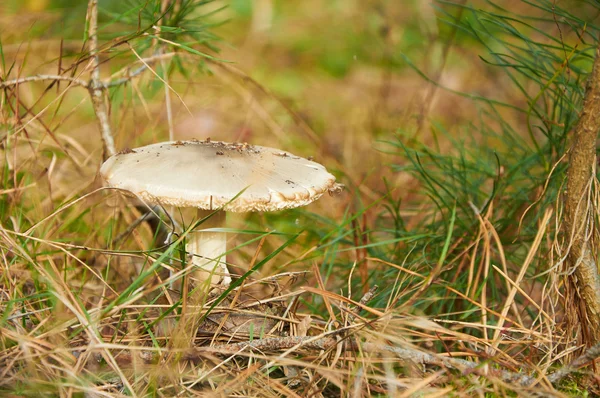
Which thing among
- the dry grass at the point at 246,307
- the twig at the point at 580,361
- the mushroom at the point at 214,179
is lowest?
the dry grass at the point at 246,307

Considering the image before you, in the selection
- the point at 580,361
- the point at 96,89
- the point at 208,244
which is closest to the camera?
the point at 580,361

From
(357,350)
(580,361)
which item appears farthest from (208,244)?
(580,361)

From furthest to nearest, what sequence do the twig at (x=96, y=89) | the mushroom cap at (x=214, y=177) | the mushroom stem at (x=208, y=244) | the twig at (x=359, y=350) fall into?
the twig at (x=96, y=89) → the mushroom stem at (x=208, y=244) → the mushroom cap at (x=214, y=177) → the twig at (x=359, y=350)

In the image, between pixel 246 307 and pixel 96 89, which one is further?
pixel 96 89

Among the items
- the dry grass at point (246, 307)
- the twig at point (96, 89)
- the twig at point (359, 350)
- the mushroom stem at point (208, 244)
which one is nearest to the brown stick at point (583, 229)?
the dry grass at point (246, 307)

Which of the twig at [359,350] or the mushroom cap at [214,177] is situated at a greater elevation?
the mushroom cap at [214,177]

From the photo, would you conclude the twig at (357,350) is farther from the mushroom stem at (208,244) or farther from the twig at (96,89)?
the twig at (96,89)

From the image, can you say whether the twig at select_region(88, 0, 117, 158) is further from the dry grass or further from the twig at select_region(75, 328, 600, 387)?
the twig at select_region(75, 328, 600, 387)

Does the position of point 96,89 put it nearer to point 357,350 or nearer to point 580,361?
point 357,350

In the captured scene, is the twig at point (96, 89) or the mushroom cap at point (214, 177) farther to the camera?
the twig at point (96, 89)
